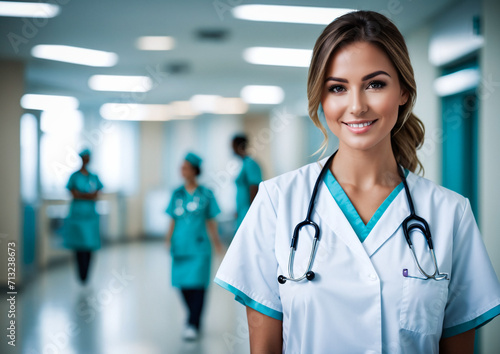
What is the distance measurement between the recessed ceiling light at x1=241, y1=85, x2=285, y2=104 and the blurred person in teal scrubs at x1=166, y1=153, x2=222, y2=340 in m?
0.71

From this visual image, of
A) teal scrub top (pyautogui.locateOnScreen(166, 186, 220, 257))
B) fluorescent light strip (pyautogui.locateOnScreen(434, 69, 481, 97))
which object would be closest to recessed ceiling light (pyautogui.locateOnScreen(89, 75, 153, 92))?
teal scrub top (pyautogui.locateOnScreen(166, 186, 220, 257))

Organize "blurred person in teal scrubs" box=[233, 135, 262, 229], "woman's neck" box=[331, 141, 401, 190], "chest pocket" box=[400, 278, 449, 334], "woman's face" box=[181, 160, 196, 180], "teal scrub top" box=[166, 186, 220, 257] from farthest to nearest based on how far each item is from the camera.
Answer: "blurred person in teal scrubs" box=[233, 135, 262, 229] → "woman's face" box=[181, 160, 196, 180] → "teal scrub top" box=[166, 186, 220, 257] → "woman's neck" box=[331, 141, 401, 190] → "chest pocket" box=[400, 278, 449, 334]

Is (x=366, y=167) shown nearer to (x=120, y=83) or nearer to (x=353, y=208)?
(x=353, y=208)

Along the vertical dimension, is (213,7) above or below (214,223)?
above

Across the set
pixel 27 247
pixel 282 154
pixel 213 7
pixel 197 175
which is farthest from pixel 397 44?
pixel 27 247

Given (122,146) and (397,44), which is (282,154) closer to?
(122,146)

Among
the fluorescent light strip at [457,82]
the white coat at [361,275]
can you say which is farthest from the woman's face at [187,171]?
the white coat at [361,275]

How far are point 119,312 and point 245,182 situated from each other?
43.6 inches

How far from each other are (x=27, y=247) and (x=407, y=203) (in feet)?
6.85

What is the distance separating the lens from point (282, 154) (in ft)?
8.99

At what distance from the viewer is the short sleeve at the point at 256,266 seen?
800 millimetres

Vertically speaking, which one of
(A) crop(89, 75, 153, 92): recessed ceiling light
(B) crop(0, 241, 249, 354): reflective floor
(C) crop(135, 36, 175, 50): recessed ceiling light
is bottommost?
(B) crop(0, 241, 249, 354): reflective floor

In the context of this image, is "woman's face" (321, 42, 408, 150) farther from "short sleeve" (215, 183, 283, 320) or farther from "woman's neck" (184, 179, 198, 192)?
"woman's neck" (184, 179, 198, 192)

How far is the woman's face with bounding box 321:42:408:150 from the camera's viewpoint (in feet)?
2.49
